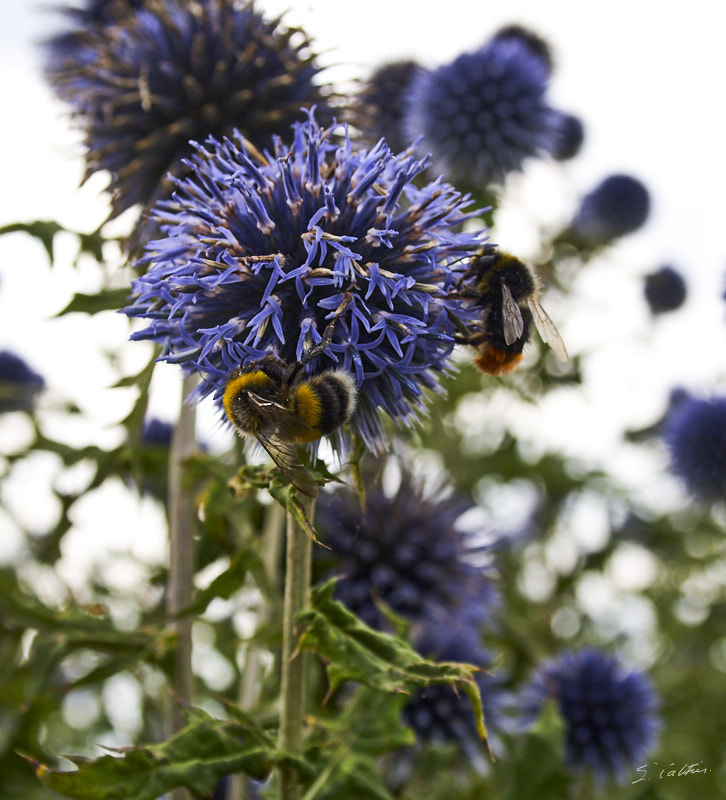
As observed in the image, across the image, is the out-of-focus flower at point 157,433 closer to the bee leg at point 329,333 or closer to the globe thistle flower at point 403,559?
the globe thistle flower at point 403,559

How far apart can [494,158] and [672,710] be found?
2.43m

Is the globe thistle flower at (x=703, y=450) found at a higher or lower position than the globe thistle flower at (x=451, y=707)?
higher

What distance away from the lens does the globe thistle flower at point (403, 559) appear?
97.9 inches

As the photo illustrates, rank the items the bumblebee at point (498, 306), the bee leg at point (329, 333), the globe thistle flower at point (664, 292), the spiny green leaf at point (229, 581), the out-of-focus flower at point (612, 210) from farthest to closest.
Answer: the globe thistle flower at point (664, 292), the out-of-focus flower at point (612, 210), the bumblebee at point (498, 306), the spiny green leaf at point (229, 581), the bee leg at point (329, 333)

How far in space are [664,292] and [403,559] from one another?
114 inches

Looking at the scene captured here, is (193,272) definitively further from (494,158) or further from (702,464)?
(702,464)

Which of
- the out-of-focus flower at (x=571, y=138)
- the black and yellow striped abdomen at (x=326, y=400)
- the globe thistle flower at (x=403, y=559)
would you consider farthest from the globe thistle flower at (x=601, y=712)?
the out-of-focus flower at (x=571, y=138)

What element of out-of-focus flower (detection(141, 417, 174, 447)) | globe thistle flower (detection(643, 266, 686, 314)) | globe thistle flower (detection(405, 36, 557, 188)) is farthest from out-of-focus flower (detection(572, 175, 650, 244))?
out-of-focus flower (detection(141, 417, 174, 447))

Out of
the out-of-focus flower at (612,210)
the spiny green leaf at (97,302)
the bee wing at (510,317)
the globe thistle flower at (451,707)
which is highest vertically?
the out-of-focus flower at (612,210)

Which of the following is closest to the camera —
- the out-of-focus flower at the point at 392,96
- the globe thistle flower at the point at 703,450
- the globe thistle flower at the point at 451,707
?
the globe thistle flower at the point at 451,707

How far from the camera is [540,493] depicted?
14.1 feet

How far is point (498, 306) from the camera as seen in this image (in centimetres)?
184

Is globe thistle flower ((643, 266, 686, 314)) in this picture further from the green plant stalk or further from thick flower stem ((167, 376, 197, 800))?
thick flower stem ((167, 376, 197, 800))

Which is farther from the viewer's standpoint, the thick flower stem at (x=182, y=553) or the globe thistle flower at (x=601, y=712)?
the globe thistle flower at (x=601, y=712)
